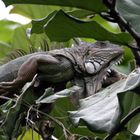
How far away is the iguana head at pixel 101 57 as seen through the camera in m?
2.75

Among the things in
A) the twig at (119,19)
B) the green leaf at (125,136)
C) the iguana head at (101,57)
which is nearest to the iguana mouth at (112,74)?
the iguana head at (101,57)

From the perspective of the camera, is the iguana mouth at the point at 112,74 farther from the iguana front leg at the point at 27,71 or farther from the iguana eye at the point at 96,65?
the iguana front leg at the point at 27,71

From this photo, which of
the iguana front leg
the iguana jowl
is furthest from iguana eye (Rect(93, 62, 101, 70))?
the iguana front leg

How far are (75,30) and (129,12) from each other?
0.16 m

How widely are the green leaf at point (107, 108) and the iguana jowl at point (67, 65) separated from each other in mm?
894

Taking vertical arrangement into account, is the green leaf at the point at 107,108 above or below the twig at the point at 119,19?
below

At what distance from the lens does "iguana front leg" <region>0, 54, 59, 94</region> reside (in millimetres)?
2326

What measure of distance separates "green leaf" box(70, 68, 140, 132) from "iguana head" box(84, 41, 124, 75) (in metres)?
1.21

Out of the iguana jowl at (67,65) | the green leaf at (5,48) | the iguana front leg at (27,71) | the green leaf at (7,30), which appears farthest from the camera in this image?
the green leaf at (7,30)

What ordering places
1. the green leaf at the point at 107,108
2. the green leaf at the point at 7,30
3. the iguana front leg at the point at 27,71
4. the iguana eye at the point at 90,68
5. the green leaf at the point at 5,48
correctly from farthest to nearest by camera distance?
the green leaf at the point at 7,30, the green leaf at the point at 5,48, the iguana eye at the point at 90,68, the iguana front leg at the point at 27,71, the green leaf at the point at 107,108

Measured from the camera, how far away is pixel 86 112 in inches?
54.7

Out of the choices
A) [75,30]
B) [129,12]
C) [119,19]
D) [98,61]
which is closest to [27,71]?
[98,61]

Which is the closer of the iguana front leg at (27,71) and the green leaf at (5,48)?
the iguana front leg at (27,71)

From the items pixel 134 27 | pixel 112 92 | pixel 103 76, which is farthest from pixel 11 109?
pixel 103 76
